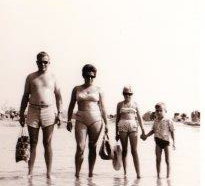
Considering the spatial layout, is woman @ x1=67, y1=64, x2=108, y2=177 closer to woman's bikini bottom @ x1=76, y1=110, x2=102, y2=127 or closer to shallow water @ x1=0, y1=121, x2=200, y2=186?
woman's bikini bottom @ x1=76, y1=110, x2=102, y2=127

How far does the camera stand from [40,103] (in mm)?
4402

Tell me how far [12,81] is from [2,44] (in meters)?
0.39

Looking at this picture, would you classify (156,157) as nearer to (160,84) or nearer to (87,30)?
(160,84)

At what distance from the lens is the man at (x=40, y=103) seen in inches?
173

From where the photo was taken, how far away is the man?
441cm

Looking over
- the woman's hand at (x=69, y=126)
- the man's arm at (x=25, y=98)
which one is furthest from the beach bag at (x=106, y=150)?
the man's arm at (x=25, y=98)

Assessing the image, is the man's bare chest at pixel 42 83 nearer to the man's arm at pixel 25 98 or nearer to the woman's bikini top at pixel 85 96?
the man's arm at pixel 25 98

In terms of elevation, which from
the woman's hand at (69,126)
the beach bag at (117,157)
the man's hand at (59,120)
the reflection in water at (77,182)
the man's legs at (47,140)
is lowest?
the reflection in water at (77,182)

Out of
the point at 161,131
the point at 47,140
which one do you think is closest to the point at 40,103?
the point at 47,140

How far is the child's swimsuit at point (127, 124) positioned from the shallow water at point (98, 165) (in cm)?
31

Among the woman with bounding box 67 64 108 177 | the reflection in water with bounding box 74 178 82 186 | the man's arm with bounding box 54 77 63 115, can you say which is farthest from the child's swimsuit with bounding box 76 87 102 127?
the reflection in water with bounding box 74 178 82 186

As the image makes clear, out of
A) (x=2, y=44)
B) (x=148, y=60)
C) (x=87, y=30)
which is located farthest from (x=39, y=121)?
(x=148, y=60)

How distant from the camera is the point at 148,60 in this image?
5.65 m

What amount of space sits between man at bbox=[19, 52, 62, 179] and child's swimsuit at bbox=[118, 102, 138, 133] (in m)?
0.72
